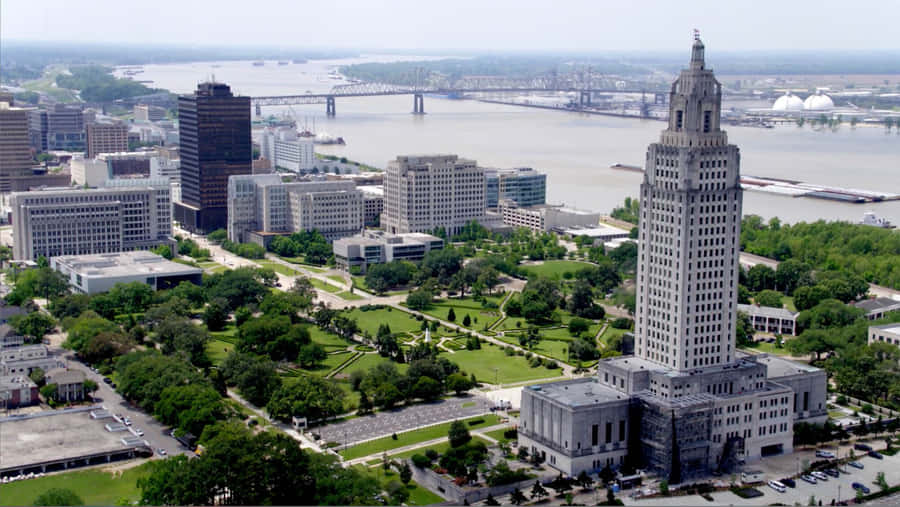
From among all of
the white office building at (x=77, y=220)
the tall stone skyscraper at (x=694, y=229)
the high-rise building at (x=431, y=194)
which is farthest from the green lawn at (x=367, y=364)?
the high-rise building at (x=431, y=194)

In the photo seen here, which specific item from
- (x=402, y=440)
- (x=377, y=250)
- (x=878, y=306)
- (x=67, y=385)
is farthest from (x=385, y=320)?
(x=878, y=306)

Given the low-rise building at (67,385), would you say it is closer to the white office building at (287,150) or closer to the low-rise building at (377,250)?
the low-rise building at (377,250)

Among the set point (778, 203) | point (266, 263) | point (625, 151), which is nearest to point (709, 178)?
point (266, 263)

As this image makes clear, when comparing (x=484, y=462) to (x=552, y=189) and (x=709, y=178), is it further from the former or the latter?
(x=552, y=189)

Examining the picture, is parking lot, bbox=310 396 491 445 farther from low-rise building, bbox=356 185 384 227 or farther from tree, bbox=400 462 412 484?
low-rise building, bbox=356 185 384 227

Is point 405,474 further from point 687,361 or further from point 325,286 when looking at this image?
point 325,286

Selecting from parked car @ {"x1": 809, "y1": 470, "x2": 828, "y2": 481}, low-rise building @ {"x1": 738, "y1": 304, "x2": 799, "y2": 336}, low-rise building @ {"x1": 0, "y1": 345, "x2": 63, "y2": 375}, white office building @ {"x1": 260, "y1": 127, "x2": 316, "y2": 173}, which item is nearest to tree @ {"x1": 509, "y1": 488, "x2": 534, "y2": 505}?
parked car @ {"x1": 809, "y1": 470, "x2": 828, "y2": 481}
